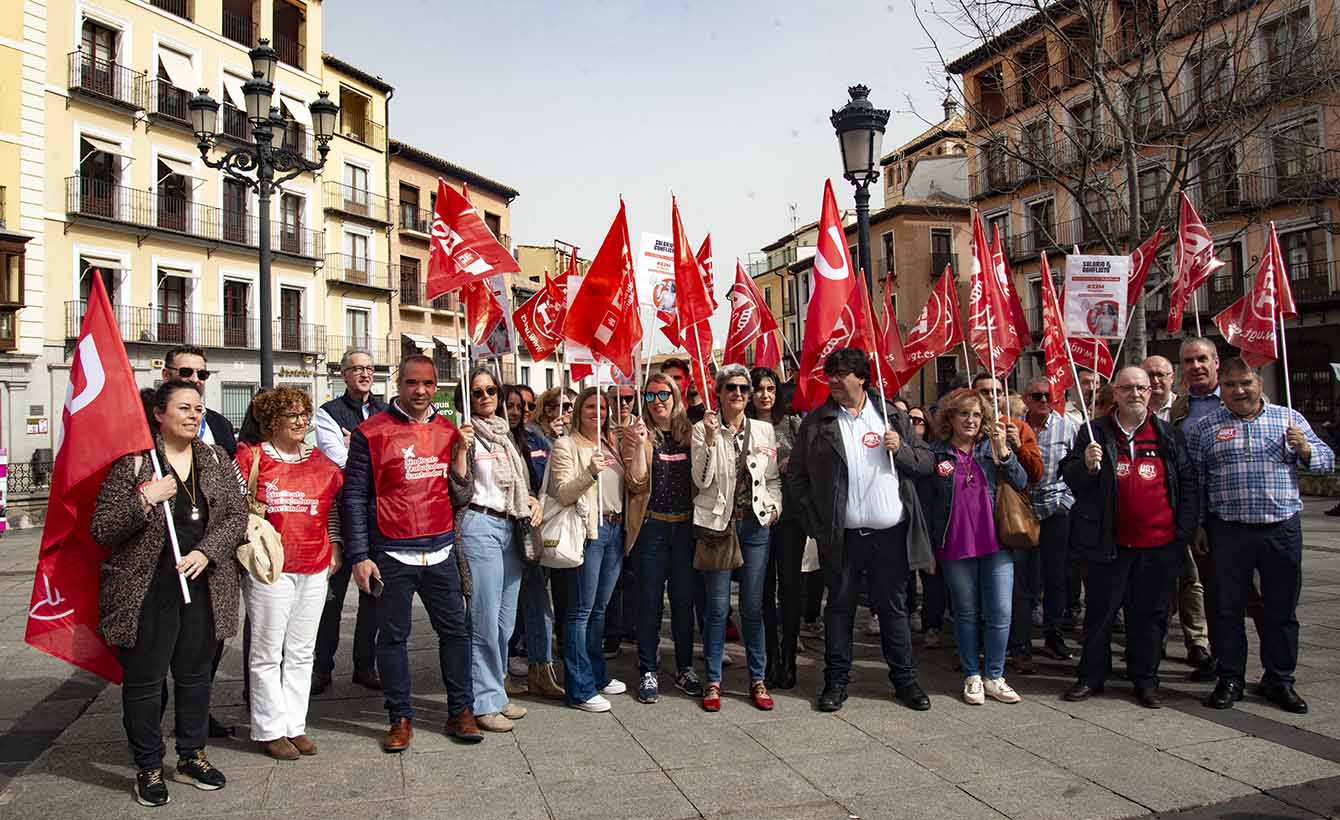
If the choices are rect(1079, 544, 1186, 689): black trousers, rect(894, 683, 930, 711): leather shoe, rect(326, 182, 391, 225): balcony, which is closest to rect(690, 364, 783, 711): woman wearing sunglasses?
rect(894, 683, 930, 711): leather shoe

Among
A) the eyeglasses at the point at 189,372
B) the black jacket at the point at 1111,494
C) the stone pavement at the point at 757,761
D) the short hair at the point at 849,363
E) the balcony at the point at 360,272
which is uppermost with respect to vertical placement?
the balcony at the point at 360,272

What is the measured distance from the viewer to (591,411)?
18.9 feet

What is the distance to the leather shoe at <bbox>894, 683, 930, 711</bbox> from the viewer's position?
17.9ft

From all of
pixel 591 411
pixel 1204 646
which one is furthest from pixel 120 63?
pixel 1204 646

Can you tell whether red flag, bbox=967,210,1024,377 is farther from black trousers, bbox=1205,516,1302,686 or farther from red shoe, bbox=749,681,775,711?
red shoe, bbox=749,681,775,711

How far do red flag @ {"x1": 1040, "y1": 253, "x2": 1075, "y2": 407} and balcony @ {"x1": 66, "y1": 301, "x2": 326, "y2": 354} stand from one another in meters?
27.7

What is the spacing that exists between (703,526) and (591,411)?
99 cm

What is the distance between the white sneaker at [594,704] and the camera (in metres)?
5.45

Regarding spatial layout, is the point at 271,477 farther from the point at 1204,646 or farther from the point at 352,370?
the point at 1204,646

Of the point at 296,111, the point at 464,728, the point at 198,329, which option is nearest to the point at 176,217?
the point at 198,329

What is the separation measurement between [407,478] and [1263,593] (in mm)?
4943

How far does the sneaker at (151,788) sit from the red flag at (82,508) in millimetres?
447

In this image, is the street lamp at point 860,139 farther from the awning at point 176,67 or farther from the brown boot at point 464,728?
the awning at point 176,67

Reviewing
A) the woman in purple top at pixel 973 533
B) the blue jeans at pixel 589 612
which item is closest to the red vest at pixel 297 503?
the blue jeans at pixel 589 612
